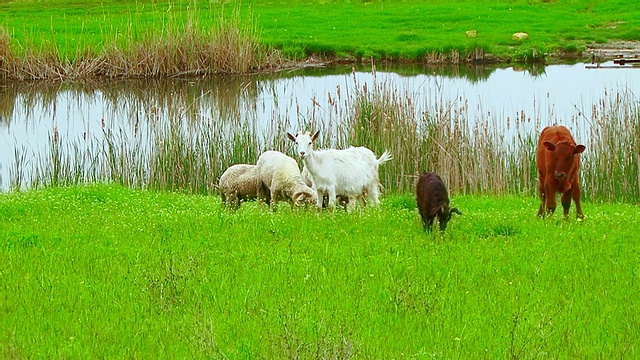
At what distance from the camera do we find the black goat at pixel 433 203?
32.3 feet

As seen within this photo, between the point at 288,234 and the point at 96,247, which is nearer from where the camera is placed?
the point at 96,247

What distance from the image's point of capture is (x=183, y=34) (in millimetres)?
30328

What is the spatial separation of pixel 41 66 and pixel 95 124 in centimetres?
698

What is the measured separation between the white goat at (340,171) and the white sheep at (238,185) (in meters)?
1.26

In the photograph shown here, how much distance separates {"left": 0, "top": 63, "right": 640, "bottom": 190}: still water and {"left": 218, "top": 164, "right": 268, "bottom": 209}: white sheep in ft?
20.3

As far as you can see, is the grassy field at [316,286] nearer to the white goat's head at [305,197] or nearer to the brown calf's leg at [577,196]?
the brown calf's leg at [577,196]

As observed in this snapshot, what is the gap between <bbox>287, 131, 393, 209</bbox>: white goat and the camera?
12281 millimetres

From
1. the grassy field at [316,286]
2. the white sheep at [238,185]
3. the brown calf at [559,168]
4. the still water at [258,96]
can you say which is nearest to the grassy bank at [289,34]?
the still water at [258,96]

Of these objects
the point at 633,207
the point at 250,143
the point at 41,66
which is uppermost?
the point at 41,66

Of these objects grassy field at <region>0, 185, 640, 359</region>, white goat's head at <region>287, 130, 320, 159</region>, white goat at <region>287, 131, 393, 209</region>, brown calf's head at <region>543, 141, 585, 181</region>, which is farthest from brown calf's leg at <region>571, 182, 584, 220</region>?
white goat's head at <region>287, 130, 320, 159</region>

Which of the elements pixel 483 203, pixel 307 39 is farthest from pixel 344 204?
pixel 307 39

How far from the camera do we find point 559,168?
10.6 m

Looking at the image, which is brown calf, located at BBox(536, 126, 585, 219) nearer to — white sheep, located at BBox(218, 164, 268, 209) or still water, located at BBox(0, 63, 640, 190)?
white sheep, located at BBox(218, 164, 268, 209)

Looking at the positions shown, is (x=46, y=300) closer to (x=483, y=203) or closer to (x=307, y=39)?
(x=483, y=203)
